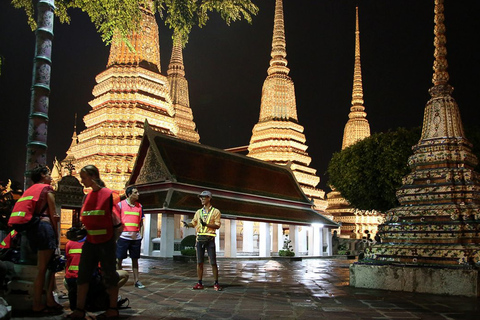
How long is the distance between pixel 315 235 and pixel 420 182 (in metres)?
18.0

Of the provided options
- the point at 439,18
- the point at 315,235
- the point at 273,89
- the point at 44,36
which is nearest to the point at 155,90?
the point at 273,89

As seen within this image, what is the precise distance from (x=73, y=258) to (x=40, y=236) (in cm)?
57

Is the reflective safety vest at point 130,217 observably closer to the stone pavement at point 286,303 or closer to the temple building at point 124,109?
the stone pavement at point 286,303

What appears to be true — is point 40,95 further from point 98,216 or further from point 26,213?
point 98,216

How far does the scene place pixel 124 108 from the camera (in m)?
31.8

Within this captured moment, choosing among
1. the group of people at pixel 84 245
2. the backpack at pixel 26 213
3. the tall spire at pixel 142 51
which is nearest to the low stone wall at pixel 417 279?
the group of people at pixel 84 245

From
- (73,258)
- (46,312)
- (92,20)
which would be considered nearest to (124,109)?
(92,20)

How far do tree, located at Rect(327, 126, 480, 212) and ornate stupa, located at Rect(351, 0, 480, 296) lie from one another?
46.8ft

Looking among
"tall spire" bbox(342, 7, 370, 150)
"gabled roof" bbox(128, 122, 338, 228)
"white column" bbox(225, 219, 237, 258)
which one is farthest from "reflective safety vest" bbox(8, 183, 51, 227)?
"tall spire" bbox(342, 7, 370, 150)

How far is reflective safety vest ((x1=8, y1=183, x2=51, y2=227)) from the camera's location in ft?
16.7

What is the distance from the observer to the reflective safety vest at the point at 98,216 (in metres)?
4.95

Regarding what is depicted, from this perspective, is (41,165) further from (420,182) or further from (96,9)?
(420,182)

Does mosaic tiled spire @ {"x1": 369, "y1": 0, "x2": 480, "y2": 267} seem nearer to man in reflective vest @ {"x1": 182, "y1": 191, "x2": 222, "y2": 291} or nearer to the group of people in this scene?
man in reflective vest @ {"x1": 182, "y1": 191, "x2": 222, "y2": 291}

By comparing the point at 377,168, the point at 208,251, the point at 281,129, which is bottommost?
the point at 208,251
